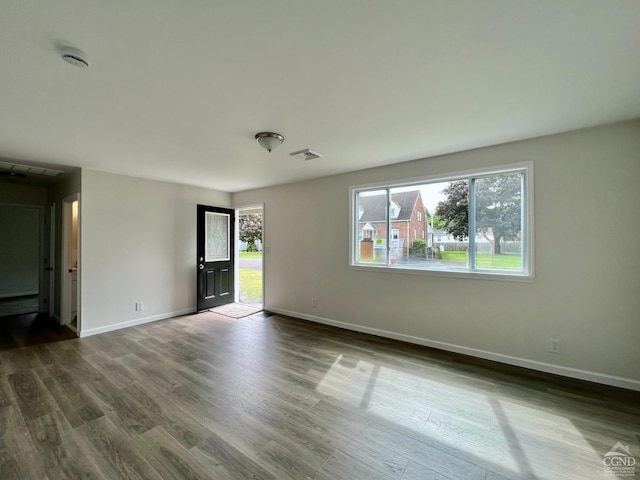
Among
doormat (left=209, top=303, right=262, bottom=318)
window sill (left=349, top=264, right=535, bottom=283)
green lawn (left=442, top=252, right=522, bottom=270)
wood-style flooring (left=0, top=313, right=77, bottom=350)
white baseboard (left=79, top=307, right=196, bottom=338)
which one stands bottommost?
wood-style flooring (left=0, top=313, right=77, bottom=350)

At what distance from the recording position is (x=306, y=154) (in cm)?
327

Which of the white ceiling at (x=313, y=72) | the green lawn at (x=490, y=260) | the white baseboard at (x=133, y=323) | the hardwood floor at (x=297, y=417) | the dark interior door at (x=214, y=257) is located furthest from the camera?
the dark interior door at (x=214, y=257)

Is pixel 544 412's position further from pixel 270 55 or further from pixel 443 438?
pixel 270 55

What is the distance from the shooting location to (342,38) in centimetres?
142

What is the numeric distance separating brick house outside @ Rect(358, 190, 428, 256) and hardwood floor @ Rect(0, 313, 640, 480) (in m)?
1.48

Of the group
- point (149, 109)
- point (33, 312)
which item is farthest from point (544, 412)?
point (33, 312)

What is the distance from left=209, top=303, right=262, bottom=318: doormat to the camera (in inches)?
196

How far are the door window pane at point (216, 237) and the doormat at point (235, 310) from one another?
0.98 m

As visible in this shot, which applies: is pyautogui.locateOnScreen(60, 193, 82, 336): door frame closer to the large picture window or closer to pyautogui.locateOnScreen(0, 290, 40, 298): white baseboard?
pyautogui.locateOnScreen(0, 290, 40, 298): white baseboard

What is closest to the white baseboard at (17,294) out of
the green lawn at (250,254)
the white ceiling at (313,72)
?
the white ceiling at (313,72)

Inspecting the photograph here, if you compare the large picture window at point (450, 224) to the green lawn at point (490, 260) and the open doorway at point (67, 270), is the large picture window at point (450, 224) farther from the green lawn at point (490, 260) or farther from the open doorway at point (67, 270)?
the open doorway at point (67, 270)

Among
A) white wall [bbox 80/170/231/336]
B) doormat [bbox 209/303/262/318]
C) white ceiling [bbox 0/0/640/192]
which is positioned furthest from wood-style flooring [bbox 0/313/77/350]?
white ceiling [bbox 0/0/640/192]

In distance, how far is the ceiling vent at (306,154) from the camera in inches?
125

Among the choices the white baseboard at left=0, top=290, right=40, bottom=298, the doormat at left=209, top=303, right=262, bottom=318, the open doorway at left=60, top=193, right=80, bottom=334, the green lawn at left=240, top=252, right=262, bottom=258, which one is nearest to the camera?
the open doorway at left=60, top=193, right=80, bottom=334
